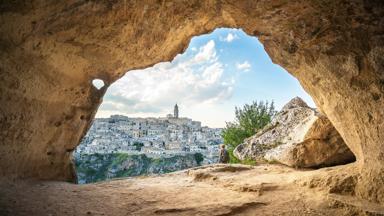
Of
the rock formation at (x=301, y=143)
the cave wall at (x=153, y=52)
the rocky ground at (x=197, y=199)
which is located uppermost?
the cave wall at (x=153, y=52)

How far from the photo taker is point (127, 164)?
211 feet

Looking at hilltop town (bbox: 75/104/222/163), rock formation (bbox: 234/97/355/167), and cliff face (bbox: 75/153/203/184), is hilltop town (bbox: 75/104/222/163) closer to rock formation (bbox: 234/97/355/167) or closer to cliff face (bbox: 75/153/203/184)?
cliff face (bbox: 75/153/203/184)

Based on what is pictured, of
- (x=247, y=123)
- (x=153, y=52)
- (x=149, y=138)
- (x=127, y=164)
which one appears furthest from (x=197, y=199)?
(x=149, y=138)

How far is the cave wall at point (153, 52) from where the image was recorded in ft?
15.5

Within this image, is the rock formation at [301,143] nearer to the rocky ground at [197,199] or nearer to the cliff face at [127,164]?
the rocky ground at [197,199]

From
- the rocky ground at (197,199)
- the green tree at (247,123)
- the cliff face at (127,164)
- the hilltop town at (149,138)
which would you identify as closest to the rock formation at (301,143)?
the rocky ground at (197,199)

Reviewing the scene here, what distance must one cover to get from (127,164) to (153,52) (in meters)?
60.4

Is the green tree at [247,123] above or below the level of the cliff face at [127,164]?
above

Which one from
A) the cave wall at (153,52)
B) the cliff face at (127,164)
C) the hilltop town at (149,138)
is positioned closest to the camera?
the cave wall at (153,52)

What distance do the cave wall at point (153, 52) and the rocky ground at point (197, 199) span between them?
59 centimetres

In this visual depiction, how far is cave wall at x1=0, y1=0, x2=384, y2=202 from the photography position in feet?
15.5

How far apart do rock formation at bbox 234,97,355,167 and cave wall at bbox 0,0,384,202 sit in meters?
2.15

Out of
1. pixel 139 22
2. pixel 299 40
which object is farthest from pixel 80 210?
pixel 299 40

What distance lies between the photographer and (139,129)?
319 feet
